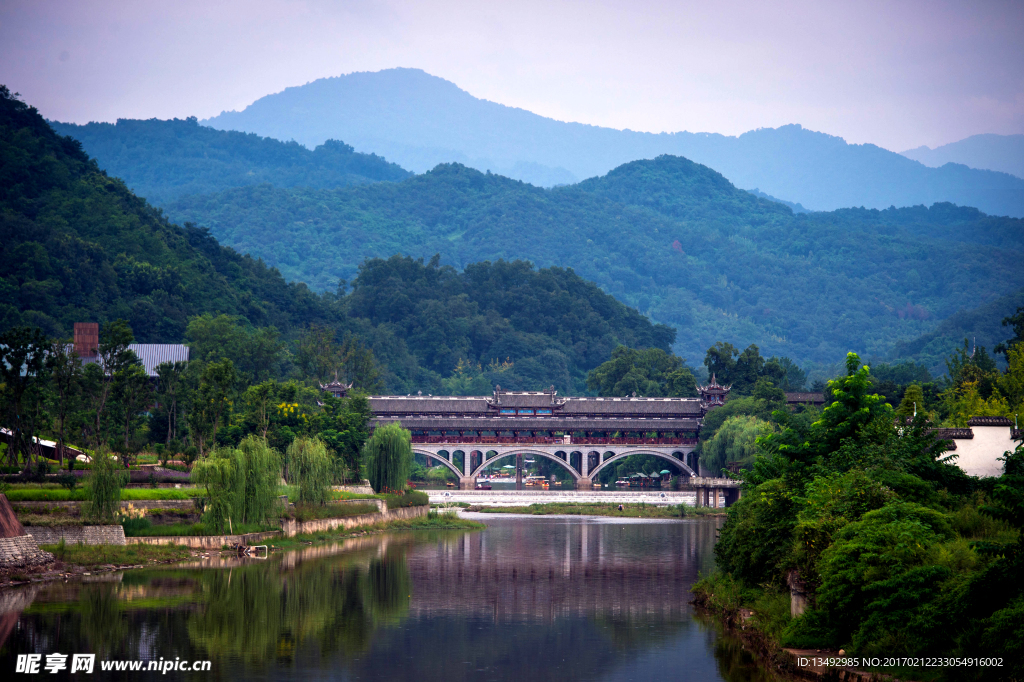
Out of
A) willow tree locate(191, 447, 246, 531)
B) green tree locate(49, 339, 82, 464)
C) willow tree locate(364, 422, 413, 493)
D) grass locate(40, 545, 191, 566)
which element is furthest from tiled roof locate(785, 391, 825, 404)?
grass locate(40, 545, 191, 566)

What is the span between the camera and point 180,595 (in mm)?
31656

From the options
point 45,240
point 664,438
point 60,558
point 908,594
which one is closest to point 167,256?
point 45,240

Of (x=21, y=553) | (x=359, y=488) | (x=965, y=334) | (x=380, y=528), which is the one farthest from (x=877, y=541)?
(x=965, y=334)

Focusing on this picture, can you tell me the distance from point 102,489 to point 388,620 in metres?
13.1

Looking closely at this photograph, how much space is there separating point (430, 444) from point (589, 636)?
2918 inches

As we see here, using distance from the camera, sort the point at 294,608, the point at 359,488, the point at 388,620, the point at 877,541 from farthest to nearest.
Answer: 1. the point at 359,488
2. the point at 294,608
3. the point at 388,620
4. the point at 877,541

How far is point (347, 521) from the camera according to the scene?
176 ft

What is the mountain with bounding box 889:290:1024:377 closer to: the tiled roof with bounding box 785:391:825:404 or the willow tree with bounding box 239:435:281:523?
the tiled roof with bounding box 785:391:825:404

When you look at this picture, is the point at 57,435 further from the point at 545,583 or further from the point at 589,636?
the point at 589,636

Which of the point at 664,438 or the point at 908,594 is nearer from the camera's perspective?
the point at 908,594

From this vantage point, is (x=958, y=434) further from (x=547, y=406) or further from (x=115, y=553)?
(x=547, y=406)

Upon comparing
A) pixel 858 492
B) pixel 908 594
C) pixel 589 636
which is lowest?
pixel 589 636

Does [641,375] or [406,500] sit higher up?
[641,375]

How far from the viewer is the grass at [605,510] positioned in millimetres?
76519
